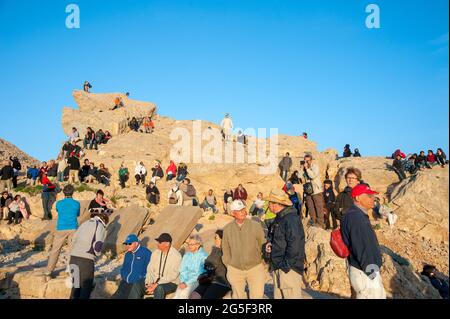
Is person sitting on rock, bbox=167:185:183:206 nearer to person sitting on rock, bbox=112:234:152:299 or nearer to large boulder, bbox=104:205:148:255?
large boulder, bbox=104:205:148:255

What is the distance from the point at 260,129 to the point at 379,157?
33.3 ft

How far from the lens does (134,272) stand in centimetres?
625

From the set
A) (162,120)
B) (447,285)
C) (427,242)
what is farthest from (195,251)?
(162,120)

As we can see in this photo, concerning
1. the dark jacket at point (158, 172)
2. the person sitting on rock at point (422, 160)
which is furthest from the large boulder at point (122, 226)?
the person sitting on rock at point (422, 160)

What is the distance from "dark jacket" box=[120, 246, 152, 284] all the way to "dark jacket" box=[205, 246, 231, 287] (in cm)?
118

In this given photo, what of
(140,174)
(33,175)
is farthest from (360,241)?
(33,175)

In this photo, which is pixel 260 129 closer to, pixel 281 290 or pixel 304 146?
pixel 304 146

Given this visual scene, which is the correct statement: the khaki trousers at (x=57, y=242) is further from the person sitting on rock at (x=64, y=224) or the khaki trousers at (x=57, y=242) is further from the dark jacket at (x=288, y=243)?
the dark jacket at (x=288, y=243)

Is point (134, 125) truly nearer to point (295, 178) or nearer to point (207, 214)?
point (207, 214)

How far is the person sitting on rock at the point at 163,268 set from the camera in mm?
6234

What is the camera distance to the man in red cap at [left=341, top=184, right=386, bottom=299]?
4.39m

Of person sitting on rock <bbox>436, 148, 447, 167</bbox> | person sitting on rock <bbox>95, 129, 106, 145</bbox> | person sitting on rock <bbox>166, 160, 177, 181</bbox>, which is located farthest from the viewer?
person sitting on rock <bbox>95, 129, 106, 145</bbox>

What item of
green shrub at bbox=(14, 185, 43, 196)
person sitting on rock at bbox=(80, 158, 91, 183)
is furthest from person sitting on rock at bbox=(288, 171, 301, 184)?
green shrub at bbox=(14, 185, 43, 196)
